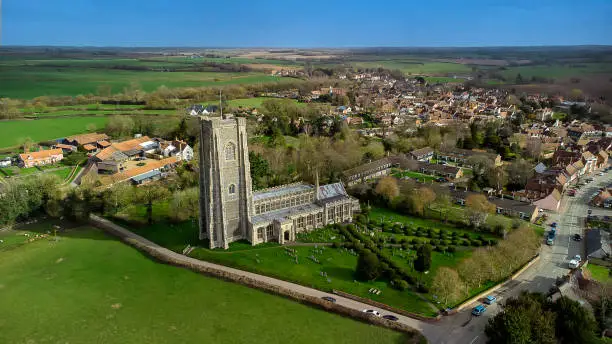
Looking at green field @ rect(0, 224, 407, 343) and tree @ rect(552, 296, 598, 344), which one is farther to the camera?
green field @ rect(0, 224, 407, 343)

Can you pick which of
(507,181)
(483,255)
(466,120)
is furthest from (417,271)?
(466,120)

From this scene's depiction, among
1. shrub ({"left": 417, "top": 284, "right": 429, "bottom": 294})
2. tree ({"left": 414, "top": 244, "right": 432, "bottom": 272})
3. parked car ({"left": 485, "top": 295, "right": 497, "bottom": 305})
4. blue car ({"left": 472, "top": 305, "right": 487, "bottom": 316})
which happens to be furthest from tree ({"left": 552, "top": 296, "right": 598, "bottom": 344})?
tree ({"left": 414, "top": 244, "right": 432, "bottom": 272})

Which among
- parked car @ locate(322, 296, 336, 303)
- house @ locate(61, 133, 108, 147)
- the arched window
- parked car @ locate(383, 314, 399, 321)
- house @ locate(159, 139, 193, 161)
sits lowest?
parked car @ locate(383, 314, 399, 321)

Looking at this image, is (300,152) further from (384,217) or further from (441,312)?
(441,312)

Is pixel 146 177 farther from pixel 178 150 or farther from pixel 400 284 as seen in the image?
pixel 400 284

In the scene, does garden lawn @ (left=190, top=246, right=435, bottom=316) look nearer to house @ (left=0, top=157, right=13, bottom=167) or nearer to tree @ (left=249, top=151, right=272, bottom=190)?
tree @ (left=249, top=151, right=272, bottom=190)

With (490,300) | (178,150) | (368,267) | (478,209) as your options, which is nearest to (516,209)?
(478,209)

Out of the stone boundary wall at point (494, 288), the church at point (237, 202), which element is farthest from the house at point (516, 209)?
the church at point (237, 202)

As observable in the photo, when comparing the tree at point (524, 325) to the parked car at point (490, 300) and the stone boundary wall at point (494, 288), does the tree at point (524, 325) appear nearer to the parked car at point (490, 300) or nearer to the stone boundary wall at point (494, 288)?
the stone boundary wall at point (494, 288)
